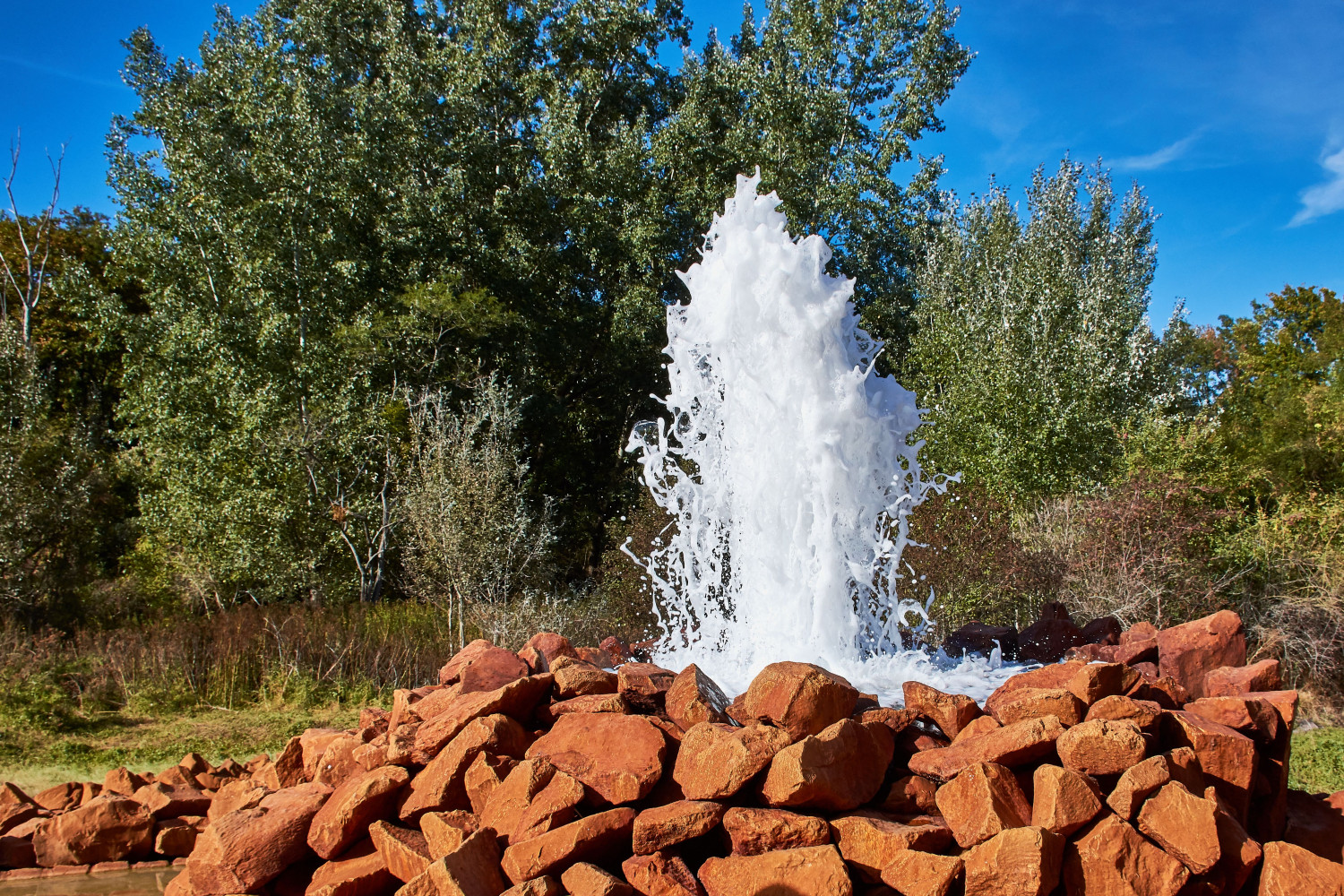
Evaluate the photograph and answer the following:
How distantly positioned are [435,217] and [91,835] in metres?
14.1

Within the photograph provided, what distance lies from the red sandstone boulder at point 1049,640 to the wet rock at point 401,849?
4.75m

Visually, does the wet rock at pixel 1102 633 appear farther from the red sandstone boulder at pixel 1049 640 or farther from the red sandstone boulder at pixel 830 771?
the red sandstone boulder at pixel 830 771

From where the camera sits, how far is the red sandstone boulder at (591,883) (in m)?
3.56

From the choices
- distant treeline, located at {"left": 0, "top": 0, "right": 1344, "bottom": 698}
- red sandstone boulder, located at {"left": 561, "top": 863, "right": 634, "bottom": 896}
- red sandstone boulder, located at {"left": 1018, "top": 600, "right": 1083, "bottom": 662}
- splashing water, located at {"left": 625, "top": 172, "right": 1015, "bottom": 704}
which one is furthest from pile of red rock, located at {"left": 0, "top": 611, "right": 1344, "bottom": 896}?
distant treeline, located at {"left": 0, "top": 0, "right": 1344, "bottom": 698}

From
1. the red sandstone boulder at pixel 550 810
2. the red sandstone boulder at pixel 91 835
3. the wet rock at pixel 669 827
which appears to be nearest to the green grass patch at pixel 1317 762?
the wet rock at pixel 669 827

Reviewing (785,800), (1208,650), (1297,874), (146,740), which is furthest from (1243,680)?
(146,740)

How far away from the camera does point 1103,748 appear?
3.90 m

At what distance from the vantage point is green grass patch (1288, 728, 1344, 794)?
6.44 m

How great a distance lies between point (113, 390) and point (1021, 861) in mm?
26181

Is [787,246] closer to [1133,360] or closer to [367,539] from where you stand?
[367,539]

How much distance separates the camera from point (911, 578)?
1006 cm

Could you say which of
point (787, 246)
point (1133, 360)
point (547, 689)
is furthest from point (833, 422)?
→ point (1133, 360)

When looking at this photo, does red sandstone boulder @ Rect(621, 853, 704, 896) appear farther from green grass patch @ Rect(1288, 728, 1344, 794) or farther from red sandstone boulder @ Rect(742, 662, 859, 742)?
green grass patch @ Rect(1288, 728, 1344, 794)

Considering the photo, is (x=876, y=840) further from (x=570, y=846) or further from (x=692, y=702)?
(x=570, y=846)
